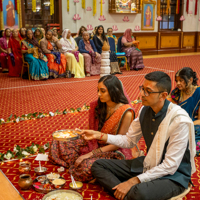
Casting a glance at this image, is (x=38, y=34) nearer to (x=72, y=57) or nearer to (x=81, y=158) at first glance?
(x=72, y=57)

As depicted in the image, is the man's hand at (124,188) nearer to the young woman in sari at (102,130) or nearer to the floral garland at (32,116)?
the young woman in sari at (102,130)

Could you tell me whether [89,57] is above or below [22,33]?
below

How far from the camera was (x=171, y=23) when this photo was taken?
13.4 m

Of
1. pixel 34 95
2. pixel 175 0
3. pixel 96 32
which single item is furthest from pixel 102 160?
pixel 175 0

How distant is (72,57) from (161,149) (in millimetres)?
6004

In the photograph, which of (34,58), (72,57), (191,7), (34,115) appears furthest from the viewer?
(191,7)

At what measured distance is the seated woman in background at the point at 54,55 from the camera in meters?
7.24

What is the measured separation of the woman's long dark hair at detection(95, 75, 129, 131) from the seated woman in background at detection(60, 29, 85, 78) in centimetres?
523

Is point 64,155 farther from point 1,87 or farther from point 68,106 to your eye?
point 1,87

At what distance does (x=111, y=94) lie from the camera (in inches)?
87.0

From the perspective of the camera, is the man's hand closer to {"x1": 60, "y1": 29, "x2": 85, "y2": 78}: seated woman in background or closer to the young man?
the young man

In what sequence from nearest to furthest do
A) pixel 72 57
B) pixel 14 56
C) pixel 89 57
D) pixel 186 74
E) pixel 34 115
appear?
pixel 186 74 → pixel 34 115 → pixel 72 57 → pixel 14 56 → pixel 89 57

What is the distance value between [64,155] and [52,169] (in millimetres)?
152

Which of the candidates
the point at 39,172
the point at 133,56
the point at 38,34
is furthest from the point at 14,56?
the point at 39,172
